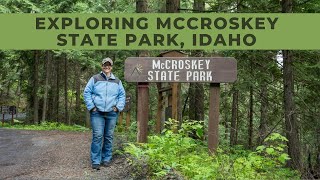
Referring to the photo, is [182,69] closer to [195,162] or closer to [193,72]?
[193,72]

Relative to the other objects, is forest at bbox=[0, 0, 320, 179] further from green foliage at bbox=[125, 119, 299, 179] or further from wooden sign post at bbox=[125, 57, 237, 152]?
wooden sign post at bbox=[125, 57, 237, 152]

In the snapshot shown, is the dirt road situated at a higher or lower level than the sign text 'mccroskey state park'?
lower

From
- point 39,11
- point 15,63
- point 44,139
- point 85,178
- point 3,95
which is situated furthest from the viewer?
point 3,95

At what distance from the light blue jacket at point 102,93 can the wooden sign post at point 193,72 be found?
2.89 feet

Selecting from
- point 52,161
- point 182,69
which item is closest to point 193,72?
point 182,69

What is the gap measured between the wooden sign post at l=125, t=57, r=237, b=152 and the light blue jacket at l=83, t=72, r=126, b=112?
0.88 m

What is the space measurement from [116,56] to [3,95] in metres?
23.0

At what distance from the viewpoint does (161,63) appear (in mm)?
7930

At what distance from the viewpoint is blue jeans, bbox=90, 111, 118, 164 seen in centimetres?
705

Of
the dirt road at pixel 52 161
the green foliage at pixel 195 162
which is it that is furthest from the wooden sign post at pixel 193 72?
the dirt road at pixel 52 161

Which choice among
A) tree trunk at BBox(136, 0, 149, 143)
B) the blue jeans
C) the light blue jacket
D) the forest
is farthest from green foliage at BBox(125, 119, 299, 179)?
tree trunk at BBox(136, 0, 149, 143)

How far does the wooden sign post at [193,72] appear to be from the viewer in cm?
775

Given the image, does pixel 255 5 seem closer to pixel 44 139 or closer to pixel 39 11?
pixel 44 139

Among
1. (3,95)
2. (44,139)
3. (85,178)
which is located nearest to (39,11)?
(44,139)
